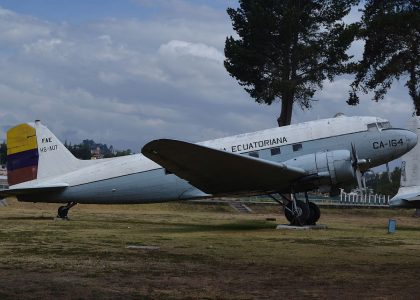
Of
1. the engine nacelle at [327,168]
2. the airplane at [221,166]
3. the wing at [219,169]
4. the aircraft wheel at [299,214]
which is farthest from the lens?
the aircraft wheel at [299,214]

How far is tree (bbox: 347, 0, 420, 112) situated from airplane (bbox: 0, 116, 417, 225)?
250 inches

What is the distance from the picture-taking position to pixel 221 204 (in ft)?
147

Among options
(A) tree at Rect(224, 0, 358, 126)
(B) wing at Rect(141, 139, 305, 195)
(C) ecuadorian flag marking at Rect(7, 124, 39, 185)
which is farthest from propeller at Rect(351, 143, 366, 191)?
(A) tree at Rect(224, 0, 358, 126)

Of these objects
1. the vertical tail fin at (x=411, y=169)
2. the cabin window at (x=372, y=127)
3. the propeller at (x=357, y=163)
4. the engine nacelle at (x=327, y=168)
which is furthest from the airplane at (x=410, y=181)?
the engine nacelle at (x=327, y=168)

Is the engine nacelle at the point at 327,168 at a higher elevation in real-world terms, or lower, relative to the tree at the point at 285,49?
lower

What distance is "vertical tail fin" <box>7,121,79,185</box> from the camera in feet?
79.9

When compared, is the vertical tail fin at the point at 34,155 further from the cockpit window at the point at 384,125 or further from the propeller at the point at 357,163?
the cockpit window at the point at 384,125

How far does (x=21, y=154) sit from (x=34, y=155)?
0.61 meters

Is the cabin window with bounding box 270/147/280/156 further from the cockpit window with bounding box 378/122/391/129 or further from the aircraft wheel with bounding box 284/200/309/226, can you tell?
the cockpit window with bounding box 378/122/391/129

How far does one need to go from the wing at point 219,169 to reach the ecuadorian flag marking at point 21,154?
25.6ft

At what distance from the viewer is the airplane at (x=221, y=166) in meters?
18.5

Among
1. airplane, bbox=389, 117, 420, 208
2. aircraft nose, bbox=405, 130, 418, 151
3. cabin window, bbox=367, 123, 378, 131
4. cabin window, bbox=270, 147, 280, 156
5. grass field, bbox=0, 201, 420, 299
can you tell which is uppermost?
cabin window, bbox=367, 123, 378, 131

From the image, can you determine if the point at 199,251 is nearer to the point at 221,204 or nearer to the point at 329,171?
the point at 329,171

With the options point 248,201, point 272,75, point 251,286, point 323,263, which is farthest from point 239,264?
point 248,201
